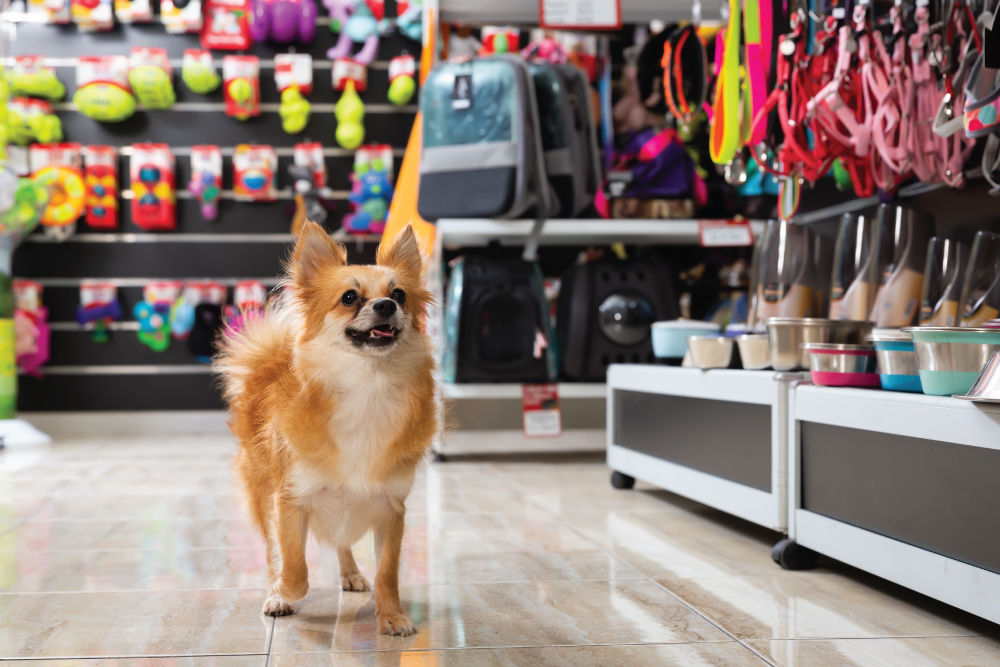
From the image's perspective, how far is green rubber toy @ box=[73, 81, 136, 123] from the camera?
234 inches

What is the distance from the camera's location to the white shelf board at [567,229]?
13.8 ft

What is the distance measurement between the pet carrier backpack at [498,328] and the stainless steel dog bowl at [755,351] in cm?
186

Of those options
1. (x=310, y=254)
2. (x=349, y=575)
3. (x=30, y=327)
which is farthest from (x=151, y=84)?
(x=349, y=575)

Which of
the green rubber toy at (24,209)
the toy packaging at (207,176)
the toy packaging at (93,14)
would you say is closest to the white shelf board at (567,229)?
the toy packaging at (207,176)

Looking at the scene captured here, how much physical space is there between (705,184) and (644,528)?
95.5 inches

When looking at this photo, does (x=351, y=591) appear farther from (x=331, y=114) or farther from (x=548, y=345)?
(x=331, y=114)

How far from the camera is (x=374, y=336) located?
171 centimetres

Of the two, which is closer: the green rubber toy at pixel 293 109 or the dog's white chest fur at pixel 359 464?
the dog's white chest fur at pixel 359 464

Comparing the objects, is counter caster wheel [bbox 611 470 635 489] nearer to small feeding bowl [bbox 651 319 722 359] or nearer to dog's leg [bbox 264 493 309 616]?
small feeding bowl [bbox 651 319 722 359]

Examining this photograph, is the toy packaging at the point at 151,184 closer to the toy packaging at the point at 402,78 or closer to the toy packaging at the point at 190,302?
the toy packaging at the point at 190,302

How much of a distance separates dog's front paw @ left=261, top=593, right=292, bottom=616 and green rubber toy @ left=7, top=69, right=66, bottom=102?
5.40 metres

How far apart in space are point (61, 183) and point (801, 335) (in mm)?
5346

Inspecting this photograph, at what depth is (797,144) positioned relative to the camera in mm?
2709

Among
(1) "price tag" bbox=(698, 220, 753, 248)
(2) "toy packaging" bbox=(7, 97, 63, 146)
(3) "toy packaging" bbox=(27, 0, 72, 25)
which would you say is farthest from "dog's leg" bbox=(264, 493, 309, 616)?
(3) "toy packaging" bbox=(27, 0, 72, 25)
